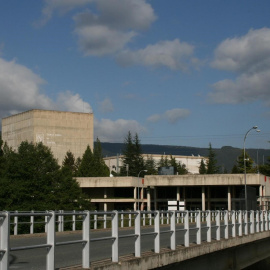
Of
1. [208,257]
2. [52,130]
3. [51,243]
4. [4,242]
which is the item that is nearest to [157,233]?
[208,257]

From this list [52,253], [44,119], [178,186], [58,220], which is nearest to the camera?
[52,253]

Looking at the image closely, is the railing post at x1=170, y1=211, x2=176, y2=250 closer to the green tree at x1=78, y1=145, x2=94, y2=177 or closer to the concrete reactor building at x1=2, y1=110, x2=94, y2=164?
the green tree at x1=78, y1=145, x2=94, y2=177

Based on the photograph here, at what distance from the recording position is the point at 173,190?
116 meters

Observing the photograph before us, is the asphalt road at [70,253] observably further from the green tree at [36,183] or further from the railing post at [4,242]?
the green tree at [36,183]

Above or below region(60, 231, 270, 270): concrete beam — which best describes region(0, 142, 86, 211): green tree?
above

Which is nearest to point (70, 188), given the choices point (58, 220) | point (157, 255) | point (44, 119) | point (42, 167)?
point (42, 167)

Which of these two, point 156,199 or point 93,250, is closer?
point 93,250

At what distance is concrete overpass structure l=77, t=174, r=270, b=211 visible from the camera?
108 m

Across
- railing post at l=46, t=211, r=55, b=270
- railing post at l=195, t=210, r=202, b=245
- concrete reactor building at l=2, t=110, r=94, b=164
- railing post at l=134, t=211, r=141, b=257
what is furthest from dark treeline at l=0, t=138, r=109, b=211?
concrete reactor building at l=2, t=110, r=94, b=164

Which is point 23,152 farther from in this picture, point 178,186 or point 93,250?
point 93,250

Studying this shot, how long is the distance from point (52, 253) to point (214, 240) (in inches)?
439

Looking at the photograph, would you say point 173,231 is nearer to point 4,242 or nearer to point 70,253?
point 70,253

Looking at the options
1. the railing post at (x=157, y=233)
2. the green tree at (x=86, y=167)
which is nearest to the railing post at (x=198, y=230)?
the railing post at (x=157, y=233)

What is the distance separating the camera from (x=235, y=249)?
2131 centimetres
